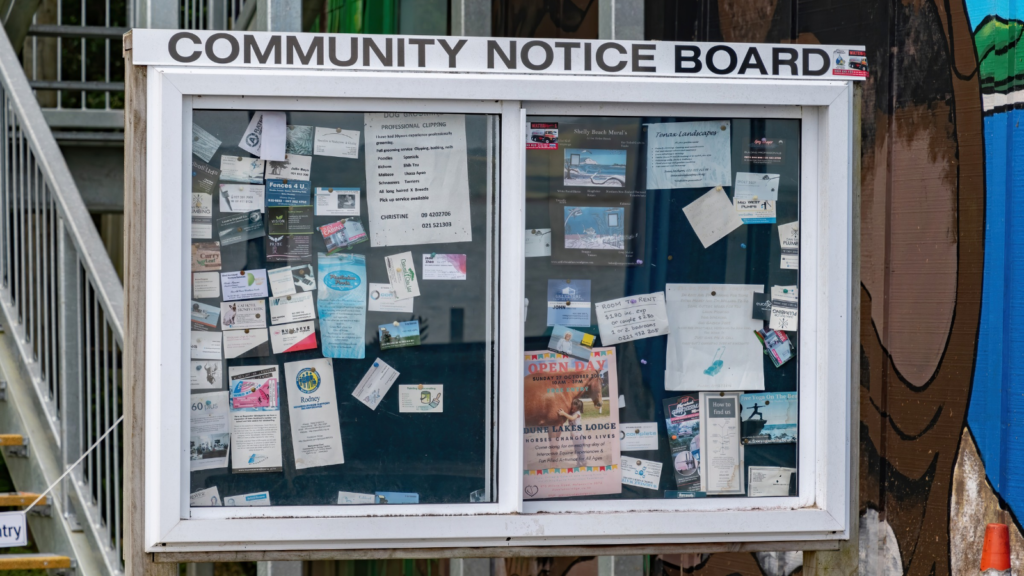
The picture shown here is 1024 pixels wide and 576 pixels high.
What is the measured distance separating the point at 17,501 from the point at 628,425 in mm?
3016

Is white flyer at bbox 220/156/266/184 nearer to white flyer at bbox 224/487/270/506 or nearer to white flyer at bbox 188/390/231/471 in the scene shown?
white flyer at bbox 188/390/231/471

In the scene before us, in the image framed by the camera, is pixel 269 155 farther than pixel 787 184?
No

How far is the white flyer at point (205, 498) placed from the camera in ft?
8.80

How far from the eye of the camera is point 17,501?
430cm

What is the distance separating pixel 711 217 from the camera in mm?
2857

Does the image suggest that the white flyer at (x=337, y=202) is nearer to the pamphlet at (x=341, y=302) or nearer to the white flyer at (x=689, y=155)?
the pamphlet at (x=341, y=302)

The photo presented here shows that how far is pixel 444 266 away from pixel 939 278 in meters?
1.85

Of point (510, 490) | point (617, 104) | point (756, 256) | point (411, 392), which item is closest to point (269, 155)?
point (411, 392)

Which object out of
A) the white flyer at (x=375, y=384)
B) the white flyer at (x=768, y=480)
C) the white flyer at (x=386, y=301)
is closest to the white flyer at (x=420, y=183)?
the white flyer at (x=386, y=301)

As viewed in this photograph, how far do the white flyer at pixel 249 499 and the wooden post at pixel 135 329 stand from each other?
0.23 m

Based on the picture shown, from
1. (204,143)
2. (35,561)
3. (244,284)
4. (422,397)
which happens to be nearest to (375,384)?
(422,397)

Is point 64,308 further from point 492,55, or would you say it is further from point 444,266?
point 492,55

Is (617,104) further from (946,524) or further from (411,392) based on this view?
(946,524)

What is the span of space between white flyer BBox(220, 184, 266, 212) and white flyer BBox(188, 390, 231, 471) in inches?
21.0
